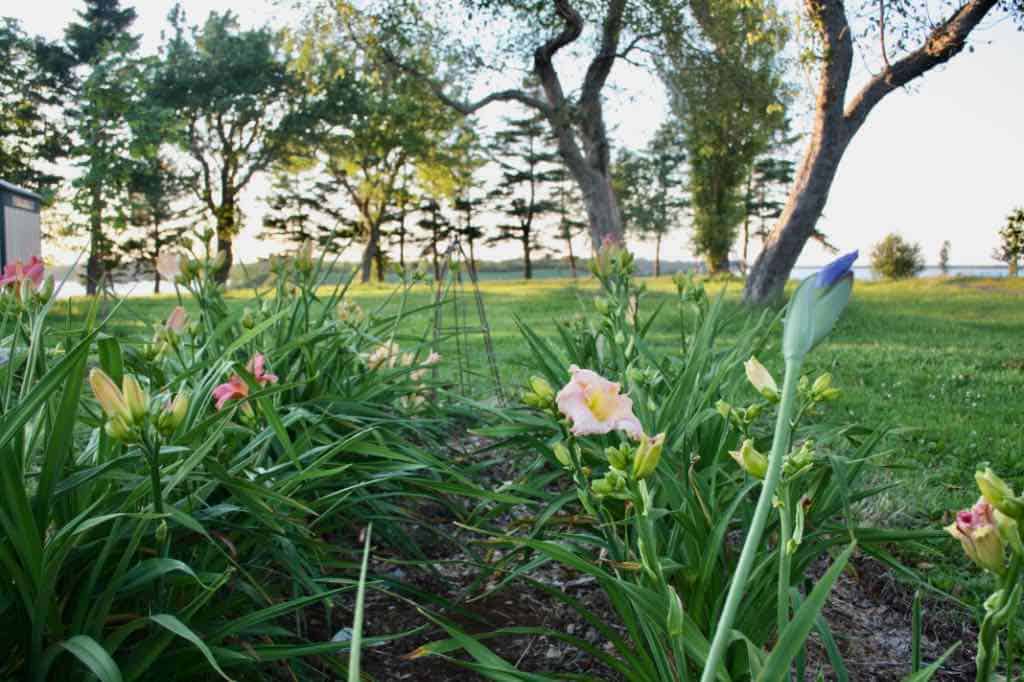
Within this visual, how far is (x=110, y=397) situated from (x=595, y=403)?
1.70 feet

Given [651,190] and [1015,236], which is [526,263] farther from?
[1015,236]

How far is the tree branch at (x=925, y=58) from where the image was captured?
7141mm

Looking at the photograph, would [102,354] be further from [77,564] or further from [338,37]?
[338,37]

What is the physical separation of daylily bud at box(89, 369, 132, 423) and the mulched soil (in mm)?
582

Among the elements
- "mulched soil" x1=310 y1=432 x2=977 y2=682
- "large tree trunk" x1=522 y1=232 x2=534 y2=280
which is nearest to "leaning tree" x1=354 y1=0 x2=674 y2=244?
"mulched soil" x1=310 y1=432 x2=977 y2=682

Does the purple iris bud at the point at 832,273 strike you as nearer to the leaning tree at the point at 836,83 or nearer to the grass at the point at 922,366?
the grass at the point at 922,366

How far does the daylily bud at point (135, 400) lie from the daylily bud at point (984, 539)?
789mm

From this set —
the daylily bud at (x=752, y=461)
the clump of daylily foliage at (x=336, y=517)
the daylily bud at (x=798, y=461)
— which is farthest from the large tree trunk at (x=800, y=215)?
the daylily bud at (x=752, y=461)

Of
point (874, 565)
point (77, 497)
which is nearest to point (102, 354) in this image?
point (77, 497)

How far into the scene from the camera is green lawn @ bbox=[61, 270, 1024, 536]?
2541 mm

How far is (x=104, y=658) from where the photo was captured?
0.78 m

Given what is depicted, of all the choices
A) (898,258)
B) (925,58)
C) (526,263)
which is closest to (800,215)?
(925,58)

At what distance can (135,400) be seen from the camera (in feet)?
2.49

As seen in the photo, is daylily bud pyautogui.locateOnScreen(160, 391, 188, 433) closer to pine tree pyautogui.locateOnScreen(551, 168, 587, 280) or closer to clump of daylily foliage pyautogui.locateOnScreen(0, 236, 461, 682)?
clump of daylily foliage pyautogui.locateOnScreen(0, 236, 461, 682)
